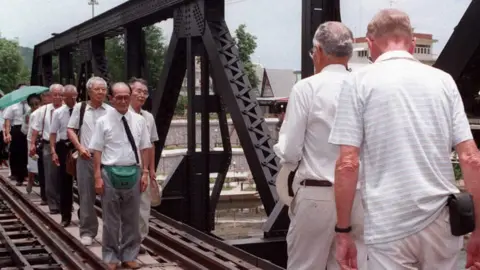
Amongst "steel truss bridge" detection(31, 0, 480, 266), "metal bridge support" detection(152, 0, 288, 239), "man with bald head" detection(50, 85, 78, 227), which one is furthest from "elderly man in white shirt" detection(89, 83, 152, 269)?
"man with bald head" detection(50, 85, 78, 227)

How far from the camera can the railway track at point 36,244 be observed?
732 centimetres

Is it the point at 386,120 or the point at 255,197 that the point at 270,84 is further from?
the point at 386,120

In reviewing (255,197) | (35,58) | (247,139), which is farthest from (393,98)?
(255,197)

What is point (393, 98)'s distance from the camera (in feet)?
9.34

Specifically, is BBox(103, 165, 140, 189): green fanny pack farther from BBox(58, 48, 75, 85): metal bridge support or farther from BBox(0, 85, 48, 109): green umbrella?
BBox(58, 48, 75, 85): metal bridge support

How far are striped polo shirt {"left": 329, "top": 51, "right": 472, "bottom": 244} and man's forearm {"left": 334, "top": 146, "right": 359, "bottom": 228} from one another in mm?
44

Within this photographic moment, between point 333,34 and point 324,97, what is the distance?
0.33 m

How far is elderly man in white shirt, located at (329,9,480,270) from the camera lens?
279cm

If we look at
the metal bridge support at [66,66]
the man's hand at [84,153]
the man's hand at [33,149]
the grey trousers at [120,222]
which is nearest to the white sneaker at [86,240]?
the man's hand at [84,153]

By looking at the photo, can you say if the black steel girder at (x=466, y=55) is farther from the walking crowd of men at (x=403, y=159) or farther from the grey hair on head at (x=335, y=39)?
the walking crowd of men at (x=403, y=159)

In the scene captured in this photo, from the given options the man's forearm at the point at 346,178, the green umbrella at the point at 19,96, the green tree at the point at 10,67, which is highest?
the green tree at the point at 10,67

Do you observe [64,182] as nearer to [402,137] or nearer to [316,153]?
[316,153]

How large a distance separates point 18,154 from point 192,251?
7.96 meters

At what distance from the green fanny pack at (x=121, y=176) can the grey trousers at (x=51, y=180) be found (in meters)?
4.18
